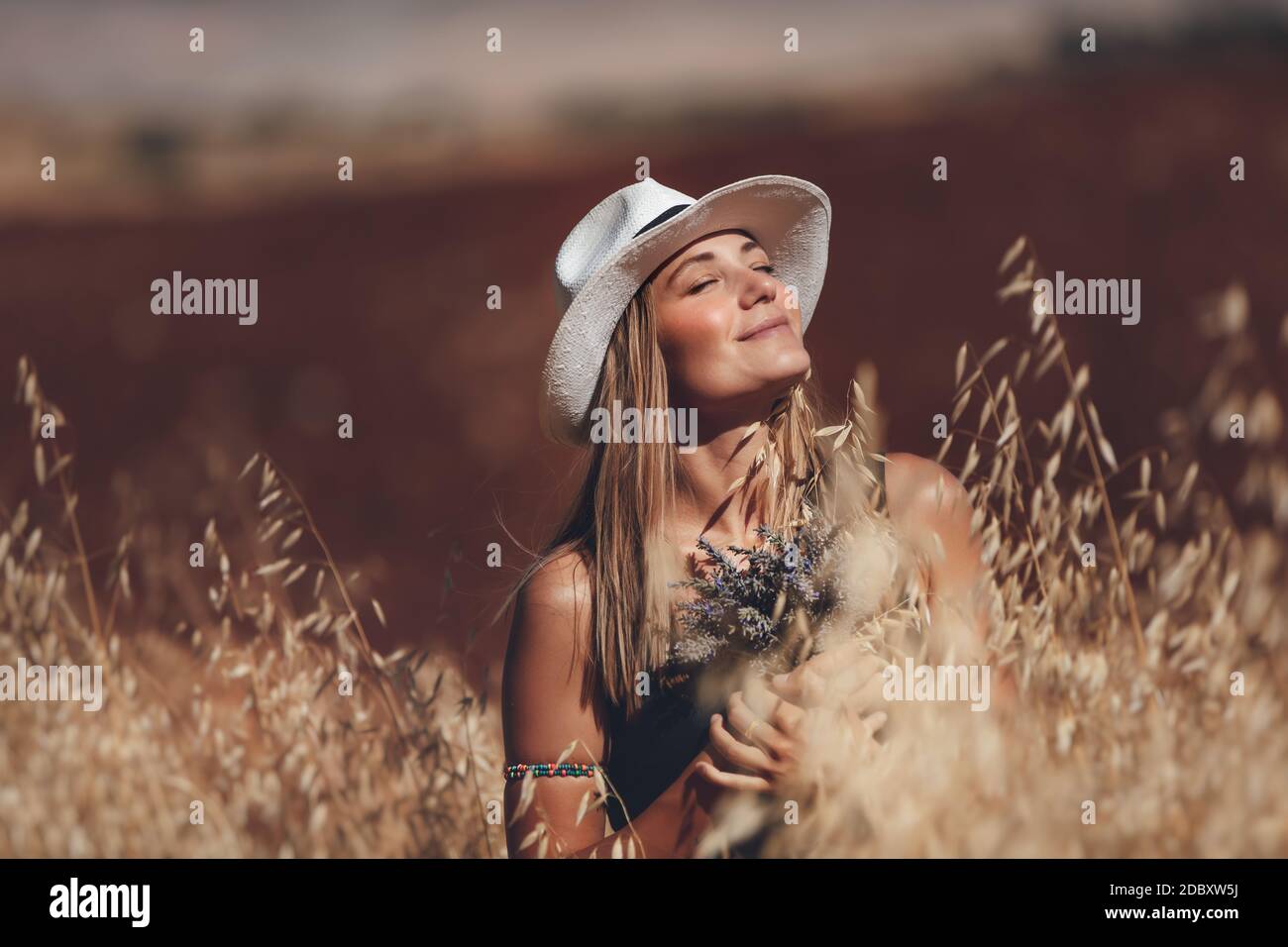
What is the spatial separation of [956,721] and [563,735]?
0.81 metres

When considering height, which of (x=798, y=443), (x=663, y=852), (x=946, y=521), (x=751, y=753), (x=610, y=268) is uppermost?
(x=610, y=268)

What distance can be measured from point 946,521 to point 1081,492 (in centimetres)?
27

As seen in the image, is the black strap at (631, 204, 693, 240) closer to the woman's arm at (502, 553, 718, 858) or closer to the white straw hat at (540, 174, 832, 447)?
the white straw hat at (540, 174, 832, 447)

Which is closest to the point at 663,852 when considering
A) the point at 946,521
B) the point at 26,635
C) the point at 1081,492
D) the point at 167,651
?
the point at 946,521

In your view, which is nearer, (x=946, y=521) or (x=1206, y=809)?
(x=1206, y=809)

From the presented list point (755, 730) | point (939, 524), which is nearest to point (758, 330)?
point (939, 524)

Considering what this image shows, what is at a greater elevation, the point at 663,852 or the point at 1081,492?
the point at 1081,492

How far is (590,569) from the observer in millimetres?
2467

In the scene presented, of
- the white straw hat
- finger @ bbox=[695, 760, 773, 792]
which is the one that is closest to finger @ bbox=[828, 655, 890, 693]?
finger @ bbox=[695, 760, 773, 792]

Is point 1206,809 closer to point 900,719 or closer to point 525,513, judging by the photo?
point 900,719

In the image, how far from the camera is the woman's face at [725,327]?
2.34 m

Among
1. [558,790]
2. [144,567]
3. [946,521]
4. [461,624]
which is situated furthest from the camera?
[461,624]

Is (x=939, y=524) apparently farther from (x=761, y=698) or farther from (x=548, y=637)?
(x=548, y=637)

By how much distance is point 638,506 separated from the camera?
246cm
